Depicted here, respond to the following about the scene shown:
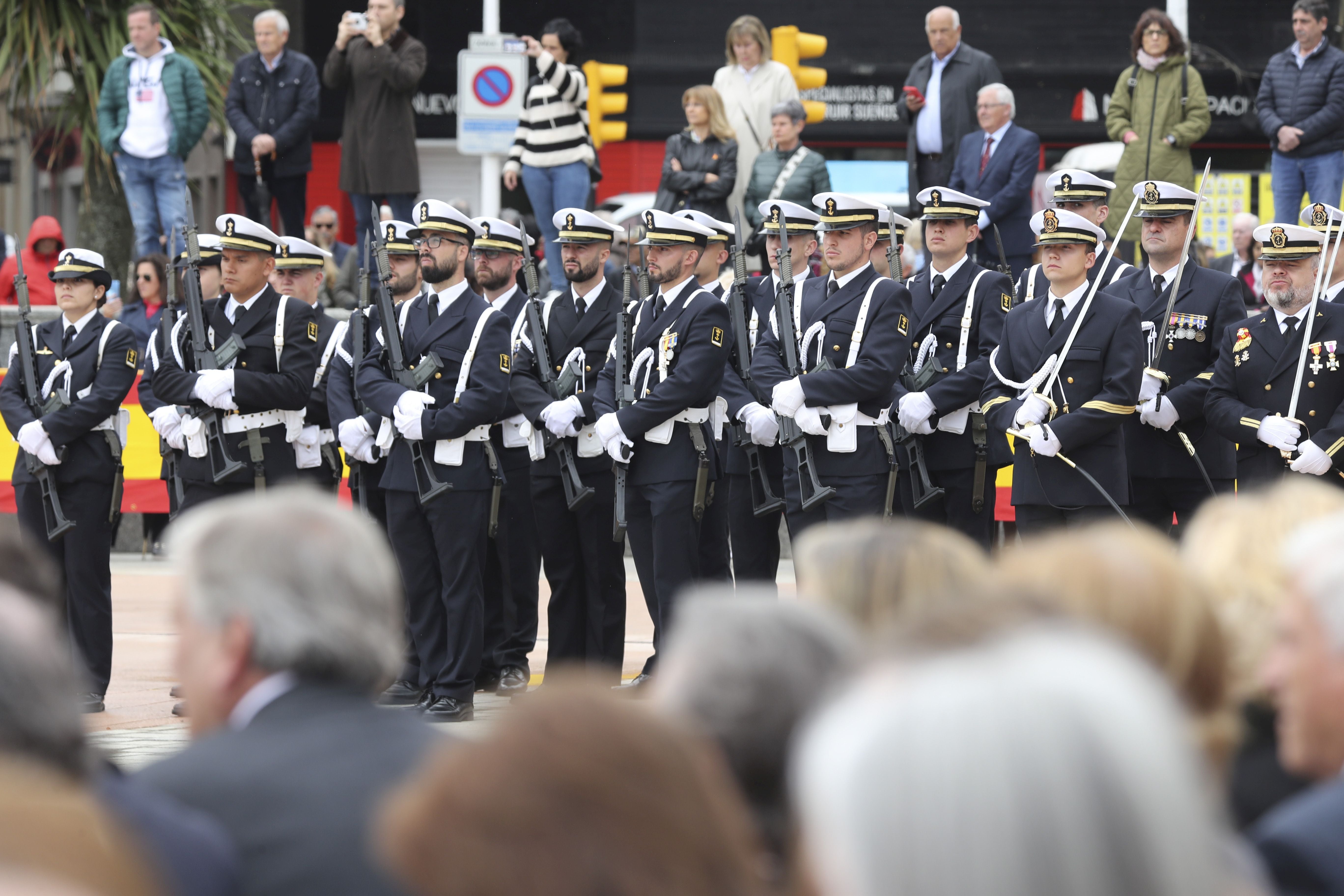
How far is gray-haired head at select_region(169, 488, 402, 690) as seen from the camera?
2574mm

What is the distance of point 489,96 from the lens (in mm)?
14445

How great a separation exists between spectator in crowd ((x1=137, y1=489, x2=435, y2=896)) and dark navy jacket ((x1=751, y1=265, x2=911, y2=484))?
5437 mm

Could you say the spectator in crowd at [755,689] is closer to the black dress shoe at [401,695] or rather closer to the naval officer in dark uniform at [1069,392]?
the naval officer in dark uniform at [1069,392]

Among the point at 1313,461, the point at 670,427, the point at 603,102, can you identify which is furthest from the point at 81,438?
the point at 603,102

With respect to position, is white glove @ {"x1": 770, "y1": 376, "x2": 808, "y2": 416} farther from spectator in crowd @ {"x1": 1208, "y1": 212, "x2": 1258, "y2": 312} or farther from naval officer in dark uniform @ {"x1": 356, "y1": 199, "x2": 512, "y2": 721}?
spectator in crowd @ {"x1": 1208, "y1": 212, "x2": 1258, "y2": 312}

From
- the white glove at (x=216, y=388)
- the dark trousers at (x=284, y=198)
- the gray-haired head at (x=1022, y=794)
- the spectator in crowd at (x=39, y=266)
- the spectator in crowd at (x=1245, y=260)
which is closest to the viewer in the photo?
the gray-haired head at (x=1022, y=794)

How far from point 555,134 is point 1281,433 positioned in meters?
7.31

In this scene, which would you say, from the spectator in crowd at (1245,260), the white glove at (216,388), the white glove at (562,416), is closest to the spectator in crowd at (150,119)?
the white glove at (216,388)

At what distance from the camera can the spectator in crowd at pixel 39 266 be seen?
1346 centimetres

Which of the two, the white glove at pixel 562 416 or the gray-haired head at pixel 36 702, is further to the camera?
the white glove at pixel 562 416

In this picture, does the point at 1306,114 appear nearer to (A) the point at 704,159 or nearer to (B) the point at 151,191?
(A) the point at 704,159

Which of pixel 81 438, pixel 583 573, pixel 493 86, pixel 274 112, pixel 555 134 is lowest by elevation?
pixel 583 573

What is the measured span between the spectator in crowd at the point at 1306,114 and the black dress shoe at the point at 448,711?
24.6 feet

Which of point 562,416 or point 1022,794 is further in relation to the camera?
point 562,416
